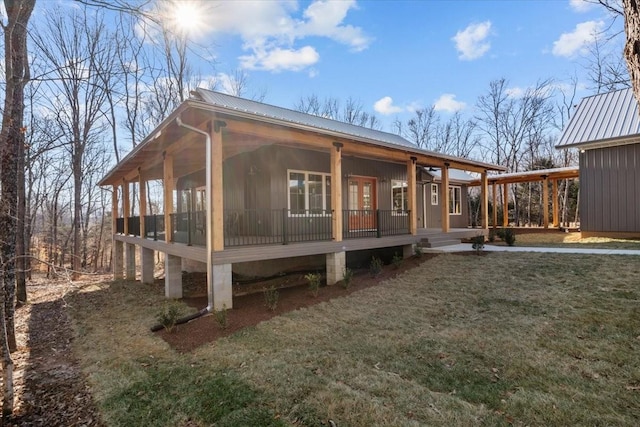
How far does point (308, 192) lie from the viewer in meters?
10.7

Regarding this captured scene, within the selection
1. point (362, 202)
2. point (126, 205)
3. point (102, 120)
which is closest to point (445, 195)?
point (362, 202)

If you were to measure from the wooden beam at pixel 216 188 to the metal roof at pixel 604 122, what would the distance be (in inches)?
495

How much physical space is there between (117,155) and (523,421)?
23.2 meters

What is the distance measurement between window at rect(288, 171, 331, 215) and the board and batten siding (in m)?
10.1

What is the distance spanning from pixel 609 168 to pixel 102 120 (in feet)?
83.4

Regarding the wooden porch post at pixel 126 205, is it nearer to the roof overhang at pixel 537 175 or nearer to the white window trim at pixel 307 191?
the white window trim at pixel 307 191

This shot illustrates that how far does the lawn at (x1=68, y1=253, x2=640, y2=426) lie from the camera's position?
3381 millimetres

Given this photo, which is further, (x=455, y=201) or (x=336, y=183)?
(x=455, y=201)

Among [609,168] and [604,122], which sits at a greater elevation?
[604,122]

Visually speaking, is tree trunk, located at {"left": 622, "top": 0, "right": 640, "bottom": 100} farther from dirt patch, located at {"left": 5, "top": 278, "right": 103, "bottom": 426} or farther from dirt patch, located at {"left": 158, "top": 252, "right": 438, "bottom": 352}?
dirt patch, located at {"left": 158, "top": 252, "right": 438, "bottom": 352}

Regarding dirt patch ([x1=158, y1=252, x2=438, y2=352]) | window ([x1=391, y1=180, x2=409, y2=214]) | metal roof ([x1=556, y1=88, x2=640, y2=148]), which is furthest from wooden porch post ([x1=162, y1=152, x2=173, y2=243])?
metal roof ([x1=556, y1=88, x2=640, y2=148])

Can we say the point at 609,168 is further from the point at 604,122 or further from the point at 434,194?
the point at 434,194

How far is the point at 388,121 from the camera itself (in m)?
34.5

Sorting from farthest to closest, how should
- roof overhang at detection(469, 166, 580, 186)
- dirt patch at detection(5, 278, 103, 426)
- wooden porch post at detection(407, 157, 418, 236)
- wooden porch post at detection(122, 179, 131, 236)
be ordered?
roof overhang at detection(469, 166, 580, 186)
wooden porch post at detection(122, 179, 131, 236)
wooden porch post at detection(407, 157, 418, 236)
dirt patch at detection(5, 278, 103, 426)
